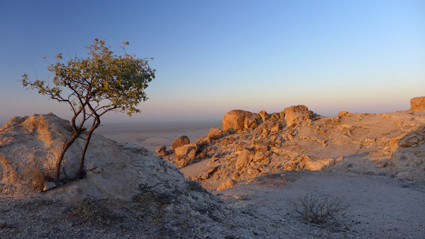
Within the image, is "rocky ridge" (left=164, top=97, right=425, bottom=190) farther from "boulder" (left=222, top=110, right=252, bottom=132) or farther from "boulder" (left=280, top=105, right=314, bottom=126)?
"boulder" (left=222, top=110, right=252, bottom=132)

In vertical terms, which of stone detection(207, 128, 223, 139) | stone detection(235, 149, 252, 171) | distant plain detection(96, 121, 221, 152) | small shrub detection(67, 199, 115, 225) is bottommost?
distant plain detection(96, 121, 221, 152)

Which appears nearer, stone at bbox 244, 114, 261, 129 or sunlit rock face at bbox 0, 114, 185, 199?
sunlit rock face at bbox 0, 114, 185, 199

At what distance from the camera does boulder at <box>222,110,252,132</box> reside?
834 inches

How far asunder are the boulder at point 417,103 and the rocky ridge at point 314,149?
0.08 metres

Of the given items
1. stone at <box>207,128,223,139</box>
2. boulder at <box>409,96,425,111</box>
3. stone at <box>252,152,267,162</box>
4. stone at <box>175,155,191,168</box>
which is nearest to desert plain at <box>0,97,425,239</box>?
stone at <box>252,152,267,162</box>

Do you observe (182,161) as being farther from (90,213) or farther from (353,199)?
(90,213)

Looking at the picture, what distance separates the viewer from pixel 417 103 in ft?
57.1

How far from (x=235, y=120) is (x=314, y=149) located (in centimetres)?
822

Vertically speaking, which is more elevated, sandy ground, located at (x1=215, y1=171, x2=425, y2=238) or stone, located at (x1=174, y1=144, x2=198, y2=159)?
stone, located at (x1=174, y1=144, x2=198, y2=159)

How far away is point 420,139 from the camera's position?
449 inches

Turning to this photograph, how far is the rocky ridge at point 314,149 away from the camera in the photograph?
11.5 metres

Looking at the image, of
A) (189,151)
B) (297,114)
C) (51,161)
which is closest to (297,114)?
(297,114)

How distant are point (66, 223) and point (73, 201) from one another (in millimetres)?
639

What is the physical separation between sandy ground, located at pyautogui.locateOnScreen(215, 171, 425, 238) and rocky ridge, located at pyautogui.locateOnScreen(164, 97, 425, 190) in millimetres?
1035
